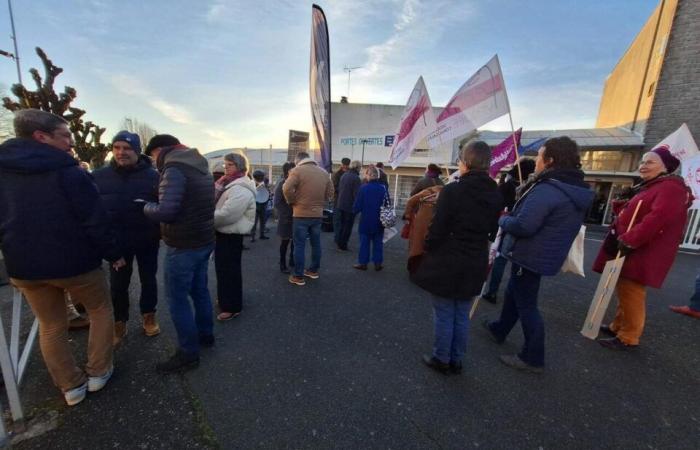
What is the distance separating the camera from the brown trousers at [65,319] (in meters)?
1.88

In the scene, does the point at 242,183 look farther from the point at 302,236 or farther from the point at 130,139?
the point at 302,236

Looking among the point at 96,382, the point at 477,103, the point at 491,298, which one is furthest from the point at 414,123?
the point at 96,382

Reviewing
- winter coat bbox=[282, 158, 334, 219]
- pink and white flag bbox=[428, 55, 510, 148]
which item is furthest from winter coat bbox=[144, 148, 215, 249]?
pink and white flag bbox=[428, 55, 510, 148]

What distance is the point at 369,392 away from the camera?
2.23m

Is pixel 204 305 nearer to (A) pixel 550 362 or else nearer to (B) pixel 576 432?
(B) pixel 576 432

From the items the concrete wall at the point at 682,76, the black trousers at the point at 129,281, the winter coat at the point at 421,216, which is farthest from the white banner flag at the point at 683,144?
the concrete wall at the point at 682,76

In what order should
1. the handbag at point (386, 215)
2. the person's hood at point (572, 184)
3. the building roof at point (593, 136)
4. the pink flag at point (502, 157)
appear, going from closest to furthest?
the person's hood at point (572, 184), the handbag at point (386, 215), the pink flag at point (502, 157), the building roof at point (593, 136)

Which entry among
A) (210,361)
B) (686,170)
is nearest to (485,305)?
(210,361)

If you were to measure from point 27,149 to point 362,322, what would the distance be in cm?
296

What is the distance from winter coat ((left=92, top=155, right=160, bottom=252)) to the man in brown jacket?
162 cm

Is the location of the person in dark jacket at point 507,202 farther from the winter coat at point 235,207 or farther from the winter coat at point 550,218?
the winter coat at point 235,207

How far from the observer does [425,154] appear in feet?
57.7

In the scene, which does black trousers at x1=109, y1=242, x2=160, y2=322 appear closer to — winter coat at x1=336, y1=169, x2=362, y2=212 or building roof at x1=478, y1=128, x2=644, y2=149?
winter coat at x1=336, y1=169, x2=362, y2=212

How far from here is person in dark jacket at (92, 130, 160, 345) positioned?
2.49 meters
